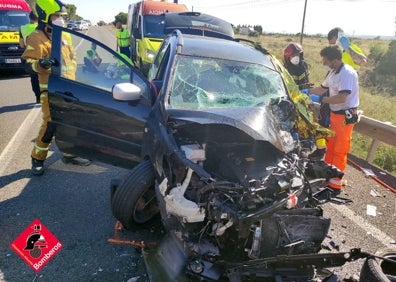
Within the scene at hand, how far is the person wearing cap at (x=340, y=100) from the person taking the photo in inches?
184

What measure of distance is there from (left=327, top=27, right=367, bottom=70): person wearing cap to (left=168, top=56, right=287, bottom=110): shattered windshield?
2.19 meters

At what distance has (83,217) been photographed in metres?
3.74

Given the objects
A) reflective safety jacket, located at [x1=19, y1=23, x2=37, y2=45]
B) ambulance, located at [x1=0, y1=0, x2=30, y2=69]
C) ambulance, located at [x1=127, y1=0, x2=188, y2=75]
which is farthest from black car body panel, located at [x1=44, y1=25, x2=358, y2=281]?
ambulance, located at [x1=0, y1=0, x2=30, y2=69]

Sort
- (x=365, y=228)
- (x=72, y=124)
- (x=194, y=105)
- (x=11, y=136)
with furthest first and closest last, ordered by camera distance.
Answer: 1. (x=11, y=136)
2. (x=72, y=124)
3. (x=365, y=228)
4. (x=194, y=105)

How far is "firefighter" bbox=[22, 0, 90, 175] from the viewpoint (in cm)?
427

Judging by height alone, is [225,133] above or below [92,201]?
above

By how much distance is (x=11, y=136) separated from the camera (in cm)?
608

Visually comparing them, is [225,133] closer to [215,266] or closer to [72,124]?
[215,266]

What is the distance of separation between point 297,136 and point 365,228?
1.36 meters

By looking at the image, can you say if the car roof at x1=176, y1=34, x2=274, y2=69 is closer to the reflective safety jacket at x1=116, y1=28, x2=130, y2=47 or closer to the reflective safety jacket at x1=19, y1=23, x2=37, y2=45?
the reflective safety jacket at x1=19, y1=23, x2=37, y2=45

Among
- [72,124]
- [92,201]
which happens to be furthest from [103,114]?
[92,201]

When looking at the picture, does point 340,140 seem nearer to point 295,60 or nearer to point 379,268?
point 295,60

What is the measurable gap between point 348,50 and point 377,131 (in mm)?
1371

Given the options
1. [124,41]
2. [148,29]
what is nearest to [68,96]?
[148,29]
